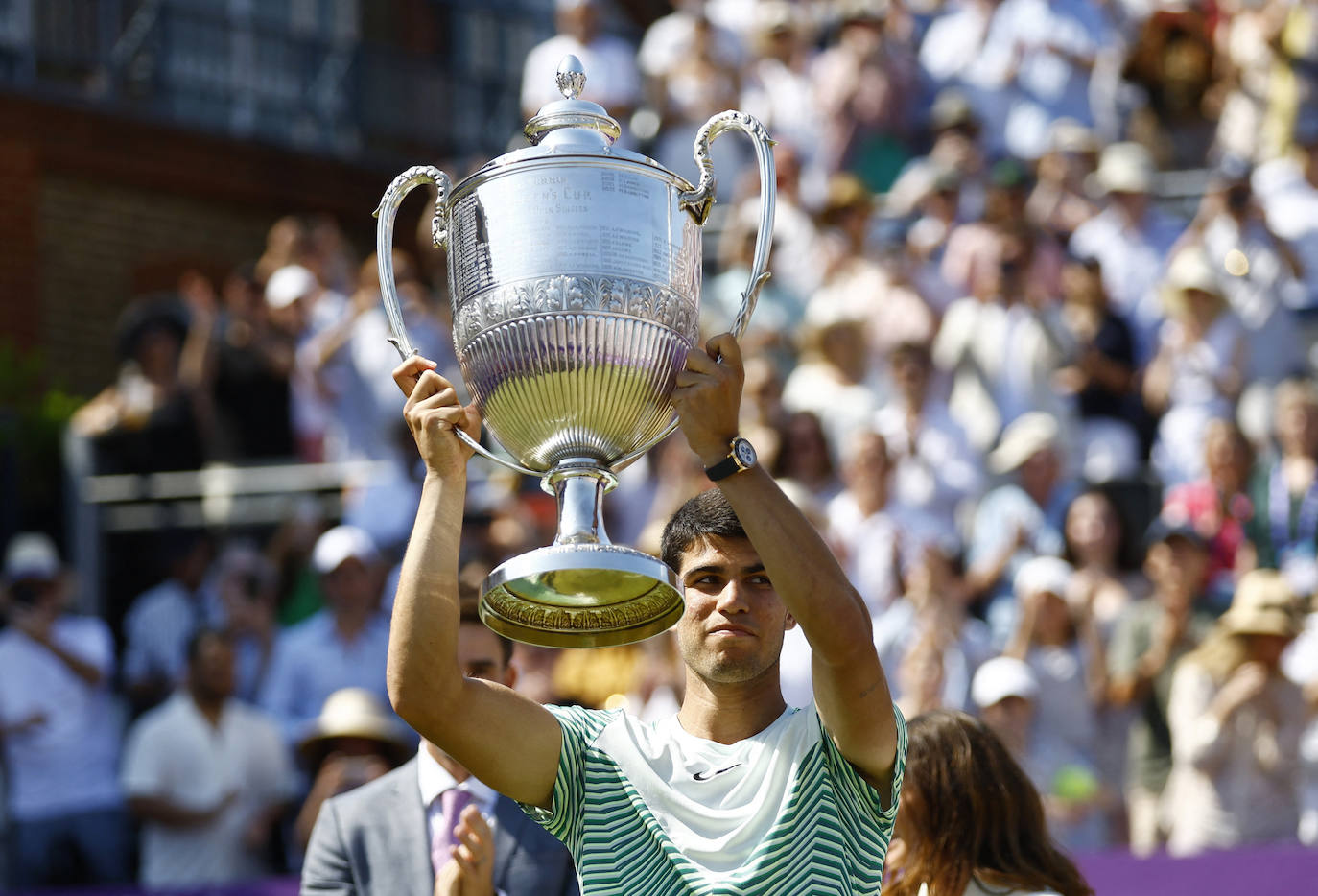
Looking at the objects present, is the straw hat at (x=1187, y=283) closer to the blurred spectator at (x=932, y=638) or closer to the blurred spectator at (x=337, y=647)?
the blurred spectator at (x=932, y=638)

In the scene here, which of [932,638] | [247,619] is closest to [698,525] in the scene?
[932,638]

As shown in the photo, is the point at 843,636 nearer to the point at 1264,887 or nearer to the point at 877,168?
the point at 1264,887

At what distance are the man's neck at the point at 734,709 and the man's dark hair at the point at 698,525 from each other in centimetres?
23

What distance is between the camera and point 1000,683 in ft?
22.8

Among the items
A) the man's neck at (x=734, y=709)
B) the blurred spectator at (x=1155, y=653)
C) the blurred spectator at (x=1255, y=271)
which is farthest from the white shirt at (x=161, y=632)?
the man's neck at (x=734, y=709)

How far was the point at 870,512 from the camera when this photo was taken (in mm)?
8398

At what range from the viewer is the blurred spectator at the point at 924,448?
8828mm

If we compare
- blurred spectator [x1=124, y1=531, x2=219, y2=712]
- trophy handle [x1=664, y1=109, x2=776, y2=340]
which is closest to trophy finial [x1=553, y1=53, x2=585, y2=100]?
trophy handle [x1=664, y1=109, x2=776, y2=340]

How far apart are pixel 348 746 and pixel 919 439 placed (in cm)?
327

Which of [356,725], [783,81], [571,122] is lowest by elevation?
[356,725]

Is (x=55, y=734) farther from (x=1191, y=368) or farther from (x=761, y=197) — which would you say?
(x=761, y=197)

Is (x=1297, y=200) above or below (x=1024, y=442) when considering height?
above

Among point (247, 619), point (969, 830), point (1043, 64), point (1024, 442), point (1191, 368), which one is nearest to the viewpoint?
point (969, 830)

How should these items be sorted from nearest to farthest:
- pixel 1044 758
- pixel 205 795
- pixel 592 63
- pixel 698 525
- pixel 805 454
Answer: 1. pixel 698 525
2. pixel 1044 758
3. pixel 205 795
4. pixel 805 454
5. pixel 592 63
